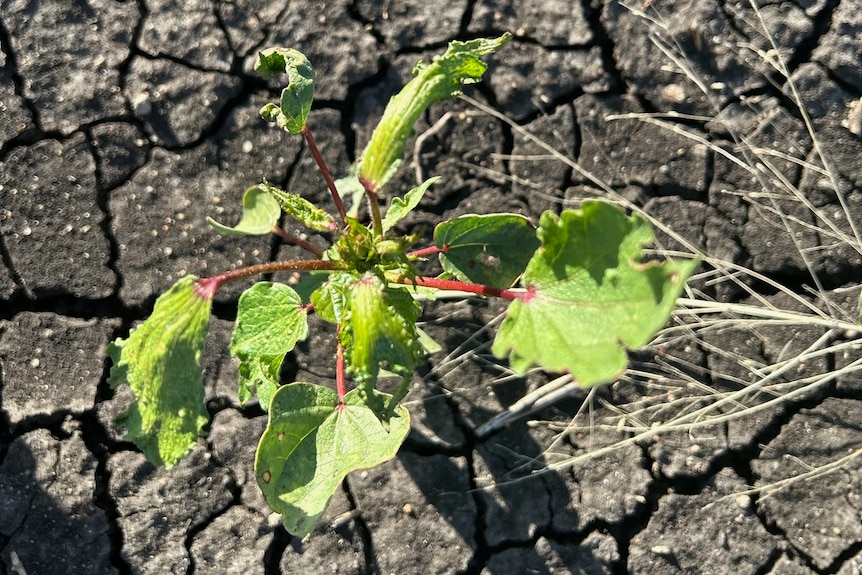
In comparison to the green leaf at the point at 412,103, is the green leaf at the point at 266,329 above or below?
below

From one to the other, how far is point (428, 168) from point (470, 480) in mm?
1139

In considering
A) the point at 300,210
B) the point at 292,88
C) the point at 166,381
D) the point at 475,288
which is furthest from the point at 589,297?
the point at 166,381

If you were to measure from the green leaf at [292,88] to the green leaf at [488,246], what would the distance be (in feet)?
1.63

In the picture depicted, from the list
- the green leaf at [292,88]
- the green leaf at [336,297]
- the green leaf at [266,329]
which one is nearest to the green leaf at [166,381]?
the green leaf at [266,329]

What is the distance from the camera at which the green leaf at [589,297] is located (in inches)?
62.6

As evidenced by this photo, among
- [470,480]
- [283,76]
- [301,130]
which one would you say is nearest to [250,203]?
[301,130]

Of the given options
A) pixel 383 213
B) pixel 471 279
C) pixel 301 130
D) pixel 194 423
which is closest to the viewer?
pixel 194 423

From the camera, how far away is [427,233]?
2.66 metres

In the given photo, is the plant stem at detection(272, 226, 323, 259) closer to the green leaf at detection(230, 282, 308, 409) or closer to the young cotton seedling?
the young cotton seedling

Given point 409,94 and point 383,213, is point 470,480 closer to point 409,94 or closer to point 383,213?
point 383,213

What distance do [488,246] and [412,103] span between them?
514 mm

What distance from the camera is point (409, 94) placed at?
1.88m

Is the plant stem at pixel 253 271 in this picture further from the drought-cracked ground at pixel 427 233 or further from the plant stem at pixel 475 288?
the drought-cracked ground at pixel 427 233

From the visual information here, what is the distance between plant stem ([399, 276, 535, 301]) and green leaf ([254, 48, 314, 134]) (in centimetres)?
53
